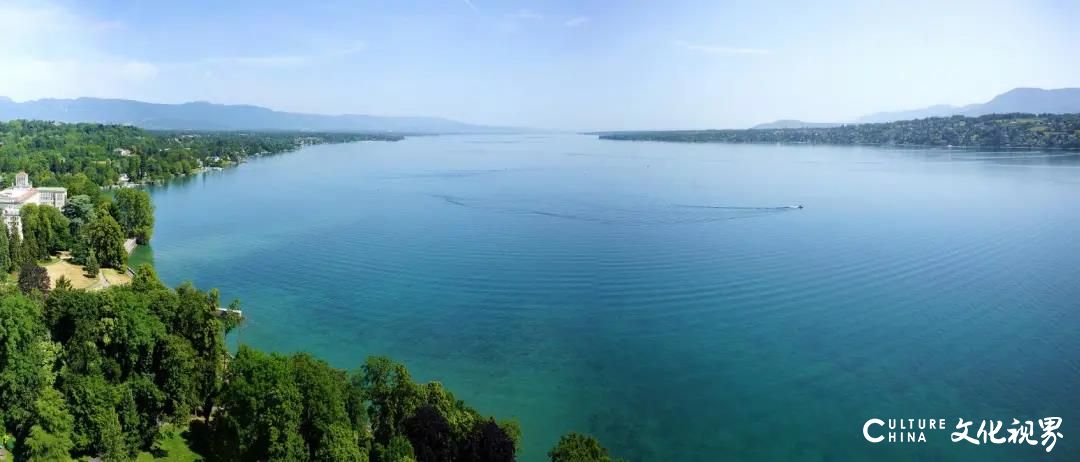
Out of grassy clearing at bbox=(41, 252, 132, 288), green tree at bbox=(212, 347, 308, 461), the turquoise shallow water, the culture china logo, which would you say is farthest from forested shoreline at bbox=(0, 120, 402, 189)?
the culture china logo

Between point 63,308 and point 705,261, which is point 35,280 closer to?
point 63,308

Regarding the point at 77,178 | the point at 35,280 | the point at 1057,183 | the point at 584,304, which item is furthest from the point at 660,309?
the point at 1057,183

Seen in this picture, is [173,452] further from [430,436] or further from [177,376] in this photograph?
[430,436]

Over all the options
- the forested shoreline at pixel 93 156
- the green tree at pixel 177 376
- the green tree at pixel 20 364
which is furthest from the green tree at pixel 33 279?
the forested shoreline at pixel 93 156

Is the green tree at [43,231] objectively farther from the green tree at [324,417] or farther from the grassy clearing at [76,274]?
the green tree at [324,417]

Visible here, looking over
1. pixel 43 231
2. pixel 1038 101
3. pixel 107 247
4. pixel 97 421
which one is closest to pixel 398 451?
pixel 97 421

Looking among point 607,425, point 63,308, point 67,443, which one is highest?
point 63,308

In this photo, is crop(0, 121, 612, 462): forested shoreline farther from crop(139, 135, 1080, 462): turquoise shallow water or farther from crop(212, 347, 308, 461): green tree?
crop(139, 135, 1080, 462): turquoise shallow water
